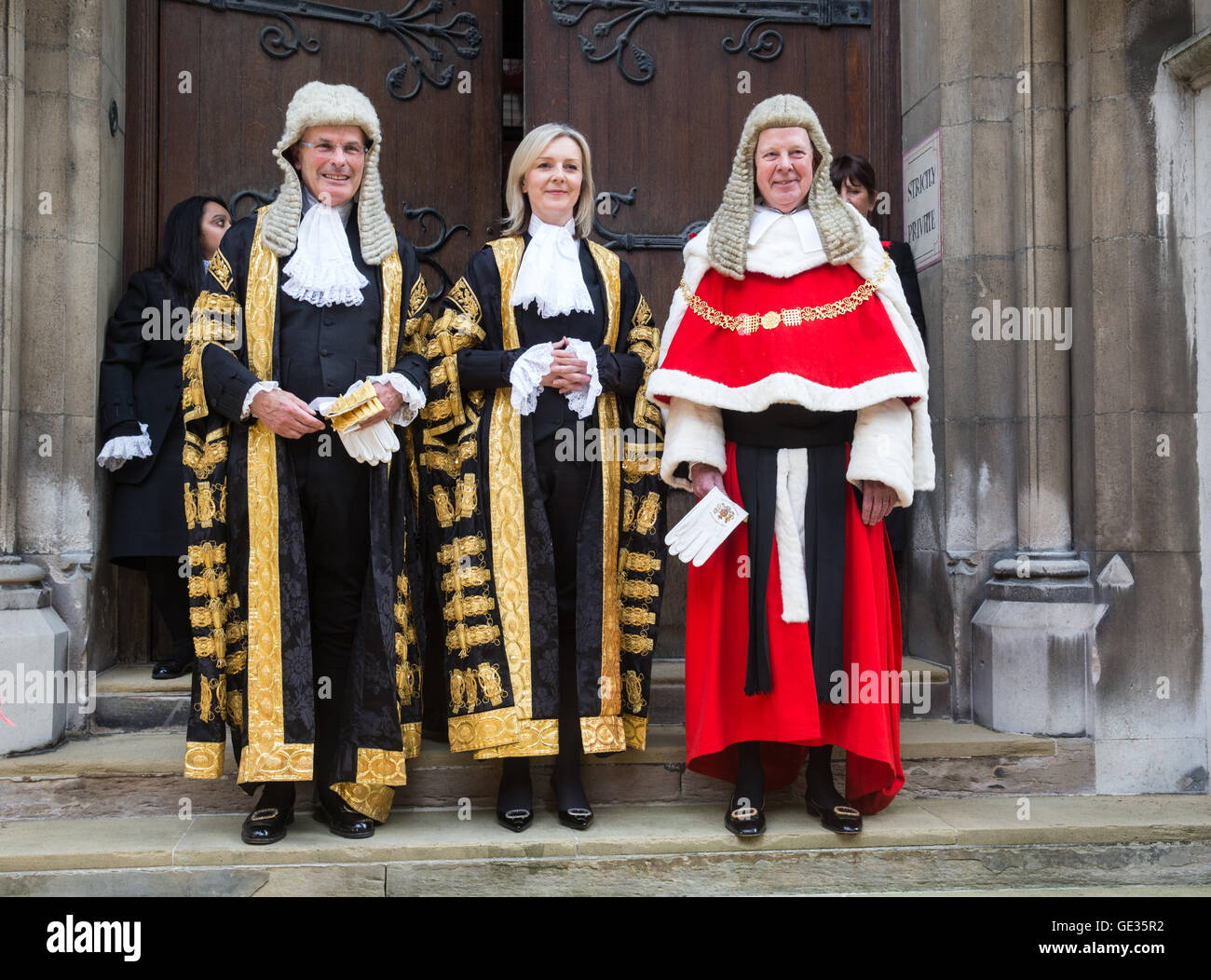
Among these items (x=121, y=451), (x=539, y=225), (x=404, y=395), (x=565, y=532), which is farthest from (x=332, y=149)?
(x=121, y=451)

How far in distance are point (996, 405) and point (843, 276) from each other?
129cm

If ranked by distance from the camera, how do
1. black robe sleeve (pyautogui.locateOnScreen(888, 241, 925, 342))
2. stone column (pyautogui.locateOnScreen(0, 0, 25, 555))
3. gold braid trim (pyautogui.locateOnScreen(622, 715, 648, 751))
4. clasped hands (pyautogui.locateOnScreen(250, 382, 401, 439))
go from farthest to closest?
black robe sleeve (pyautogui.locateOnScreen(888, 241, 925, 342))
stone column (pyautogui.locateOnScreen(0, 0, 25, 555))
gold braid trim (pyautogui.locateOnScreen(622, 715, 648, 751))
clasped hands (pyautogui.locateOnScreen(250, 382, 401, 439))

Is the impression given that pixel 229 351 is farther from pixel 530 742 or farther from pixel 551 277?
pixel 530 742

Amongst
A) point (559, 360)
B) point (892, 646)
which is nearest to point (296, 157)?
point (559, 360)

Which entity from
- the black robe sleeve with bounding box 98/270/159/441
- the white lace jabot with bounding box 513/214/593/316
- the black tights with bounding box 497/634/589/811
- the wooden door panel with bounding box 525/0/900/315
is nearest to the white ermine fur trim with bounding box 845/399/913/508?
the white lace jabot with bounding box 513/214/593/316

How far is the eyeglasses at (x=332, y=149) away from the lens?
131 inches

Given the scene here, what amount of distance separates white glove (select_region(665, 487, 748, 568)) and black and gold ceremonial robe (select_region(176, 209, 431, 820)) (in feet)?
2.74

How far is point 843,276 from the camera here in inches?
135


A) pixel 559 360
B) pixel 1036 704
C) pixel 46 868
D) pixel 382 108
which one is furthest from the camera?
pixel 382 108

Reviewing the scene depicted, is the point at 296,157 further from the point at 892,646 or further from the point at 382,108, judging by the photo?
the point at 892,646

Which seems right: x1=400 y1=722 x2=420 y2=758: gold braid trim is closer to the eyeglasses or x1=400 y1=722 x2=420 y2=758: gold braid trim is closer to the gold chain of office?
the gold chain of office

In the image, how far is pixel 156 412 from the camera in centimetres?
420

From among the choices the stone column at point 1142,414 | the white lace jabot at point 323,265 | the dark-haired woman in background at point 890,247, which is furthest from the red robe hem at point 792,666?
the white lace jabot at point 323,265

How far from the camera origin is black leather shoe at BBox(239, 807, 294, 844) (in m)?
3.23
